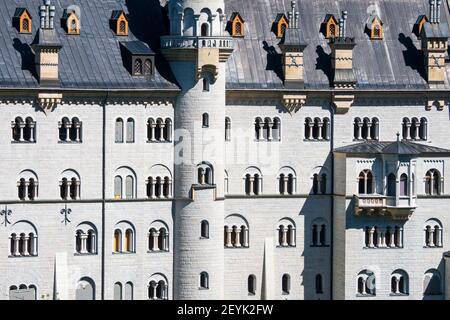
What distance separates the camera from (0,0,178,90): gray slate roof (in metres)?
119

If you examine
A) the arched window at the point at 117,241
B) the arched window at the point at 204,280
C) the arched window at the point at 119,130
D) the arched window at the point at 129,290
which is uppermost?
the arched window at the point at 119,130

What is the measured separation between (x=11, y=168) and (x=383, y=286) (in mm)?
24444

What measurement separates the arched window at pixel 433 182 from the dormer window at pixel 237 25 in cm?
1422

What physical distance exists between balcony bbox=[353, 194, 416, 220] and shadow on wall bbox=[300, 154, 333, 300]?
2327 millimetres

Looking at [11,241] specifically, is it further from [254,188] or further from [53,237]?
[254,188]

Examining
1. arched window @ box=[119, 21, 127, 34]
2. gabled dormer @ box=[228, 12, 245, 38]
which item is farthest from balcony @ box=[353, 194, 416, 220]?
arched window @ box=[119, 21, 127, 34]

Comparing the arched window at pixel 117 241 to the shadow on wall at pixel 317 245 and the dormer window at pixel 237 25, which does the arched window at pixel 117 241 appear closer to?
the shadow on wall at pixel 317 245

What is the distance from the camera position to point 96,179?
4786 inches

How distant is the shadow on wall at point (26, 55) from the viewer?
119 metres

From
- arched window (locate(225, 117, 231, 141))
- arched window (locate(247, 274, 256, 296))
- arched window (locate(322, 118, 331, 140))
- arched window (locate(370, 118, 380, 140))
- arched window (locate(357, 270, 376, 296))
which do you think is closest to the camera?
arched window (locate(225, 117, 231, 141))

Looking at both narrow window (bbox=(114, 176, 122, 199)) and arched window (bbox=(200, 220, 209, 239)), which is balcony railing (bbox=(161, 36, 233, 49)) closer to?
narrow window (bbox=(114, 176, 122, 199))

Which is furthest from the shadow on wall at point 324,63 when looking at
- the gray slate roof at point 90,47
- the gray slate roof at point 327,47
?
the gray slate roof at point 90,47
